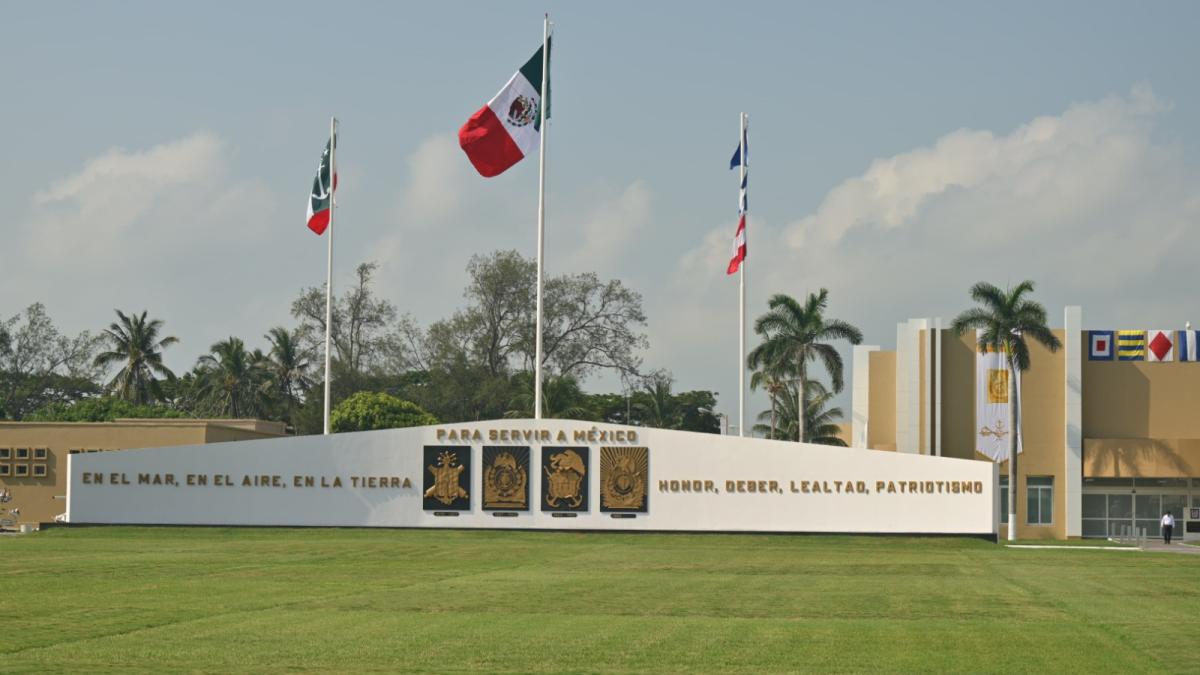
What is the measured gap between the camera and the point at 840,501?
5184cm

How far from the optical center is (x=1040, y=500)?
6612 centimetres

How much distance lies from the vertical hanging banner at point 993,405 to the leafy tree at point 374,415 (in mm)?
28433

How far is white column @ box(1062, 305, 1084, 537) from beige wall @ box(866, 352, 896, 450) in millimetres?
7504

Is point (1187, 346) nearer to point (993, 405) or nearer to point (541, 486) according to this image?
point (993, 405)

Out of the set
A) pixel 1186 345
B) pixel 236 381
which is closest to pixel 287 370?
pixel 236 381

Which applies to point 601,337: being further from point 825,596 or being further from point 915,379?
point 825,596

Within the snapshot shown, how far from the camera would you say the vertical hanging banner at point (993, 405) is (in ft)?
217

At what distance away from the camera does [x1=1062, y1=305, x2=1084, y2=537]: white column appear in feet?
215

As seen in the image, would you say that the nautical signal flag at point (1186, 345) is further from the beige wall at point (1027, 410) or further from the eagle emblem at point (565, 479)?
the eagle emblem at point (565, 479)

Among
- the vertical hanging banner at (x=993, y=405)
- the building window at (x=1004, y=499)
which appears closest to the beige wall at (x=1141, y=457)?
the vertical hanging banner at (x=993, y=405)

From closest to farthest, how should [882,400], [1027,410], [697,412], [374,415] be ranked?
[1027,410], [882,400], [374,415], [697,412]

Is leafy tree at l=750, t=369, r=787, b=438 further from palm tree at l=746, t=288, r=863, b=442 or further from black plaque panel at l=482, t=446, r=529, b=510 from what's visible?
black plaque panel at l=482, t=446, r=529, b=510

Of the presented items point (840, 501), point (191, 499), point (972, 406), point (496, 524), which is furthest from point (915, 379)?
point (191, 499)

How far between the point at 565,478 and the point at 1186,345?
1155 inches
